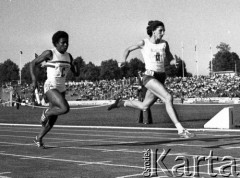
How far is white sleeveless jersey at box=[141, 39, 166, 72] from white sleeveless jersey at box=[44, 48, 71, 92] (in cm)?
176

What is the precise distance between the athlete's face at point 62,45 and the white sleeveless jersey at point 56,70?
0.09 meters

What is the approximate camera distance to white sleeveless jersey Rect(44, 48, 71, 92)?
418 inches

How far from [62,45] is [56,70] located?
559 millimetres

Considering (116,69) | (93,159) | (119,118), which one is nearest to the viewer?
(93,159)

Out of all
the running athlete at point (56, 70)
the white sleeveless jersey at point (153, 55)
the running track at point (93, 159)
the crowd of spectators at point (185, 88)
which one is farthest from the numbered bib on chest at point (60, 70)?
the crowd of spectators at point (185, 88)

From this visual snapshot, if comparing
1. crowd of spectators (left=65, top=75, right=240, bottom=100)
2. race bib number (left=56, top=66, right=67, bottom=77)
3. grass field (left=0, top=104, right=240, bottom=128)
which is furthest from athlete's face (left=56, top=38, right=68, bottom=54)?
crowd of spectators (left=65, top=75, right=240, bottom=100)

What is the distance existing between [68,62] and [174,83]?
7119 cm

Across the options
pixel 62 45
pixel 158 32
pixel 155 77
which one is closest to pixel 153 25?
pixel 158 32

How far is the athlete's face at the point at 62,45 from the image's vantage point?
419 inches

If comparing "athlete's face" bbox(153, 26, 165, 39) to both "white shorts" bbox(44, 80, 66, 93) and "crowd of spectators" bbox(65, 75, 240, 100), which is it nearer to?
"white shorts" bbox(44, 80, 66, 93)

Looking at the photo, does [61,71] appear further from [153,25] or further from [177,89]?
[177,89]

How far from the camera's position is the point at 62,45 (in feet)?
34.9

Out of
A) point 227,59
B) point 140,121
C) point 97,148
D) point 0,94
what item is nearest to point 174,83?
point 0,94

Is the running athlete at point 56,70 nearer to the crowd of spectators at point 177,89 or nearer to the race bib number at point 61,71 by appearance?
the race bib number at point 61,71
